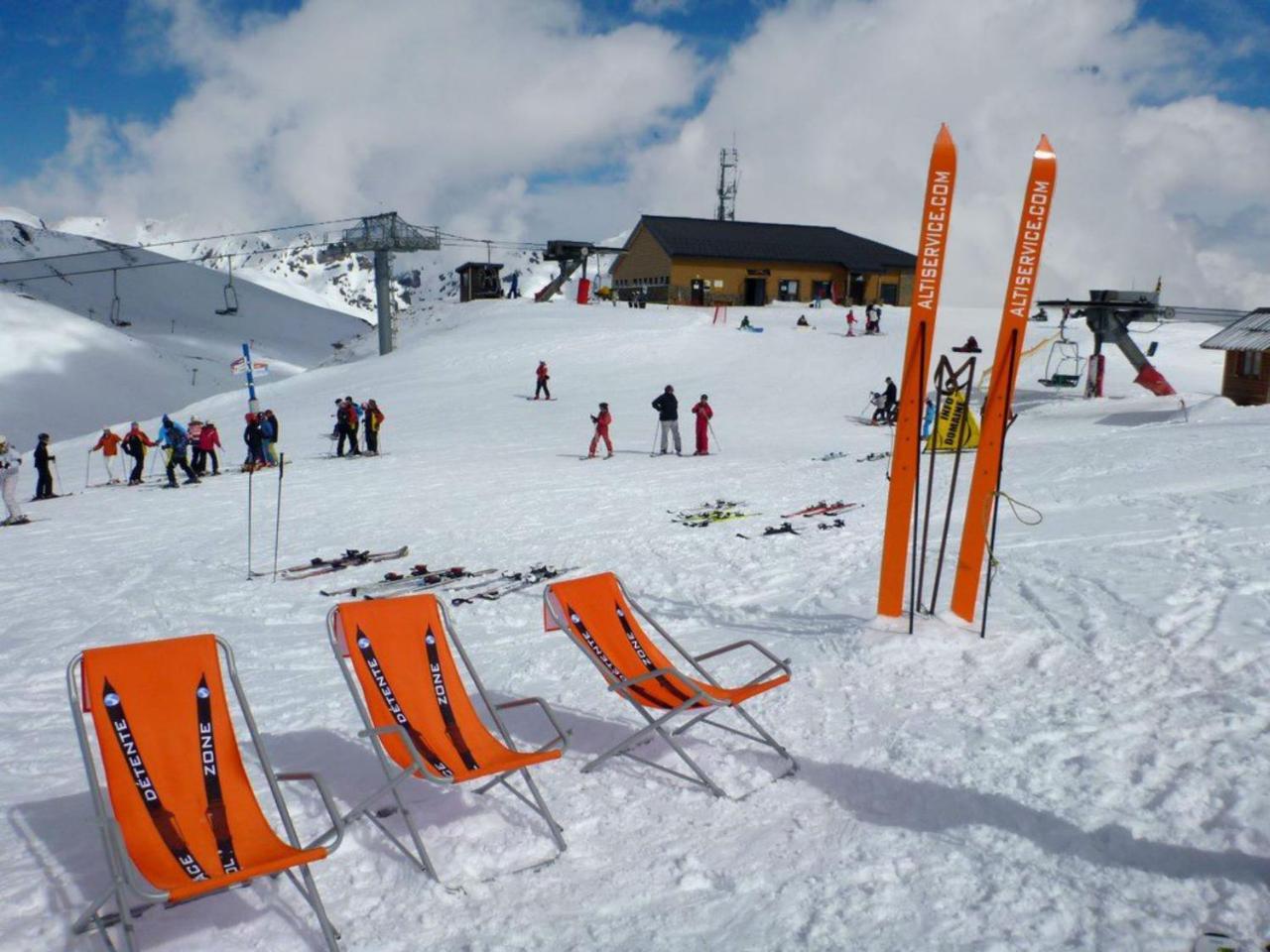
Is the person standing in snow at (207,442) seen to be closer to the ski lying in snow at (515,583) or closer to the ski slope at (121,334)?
the ski lying in snow at (515,583)

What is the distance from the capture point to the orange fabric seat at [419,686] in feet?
13.6

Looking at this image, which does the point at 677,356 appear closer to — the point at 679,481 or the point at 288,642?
the point at 679,481

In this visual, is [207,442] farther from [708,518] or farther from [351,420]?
[708,518]

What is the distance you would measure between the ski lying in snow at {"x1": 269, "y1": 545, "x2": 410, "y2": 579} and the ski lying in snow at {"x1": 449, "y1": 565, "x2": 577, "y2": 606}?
192 cm

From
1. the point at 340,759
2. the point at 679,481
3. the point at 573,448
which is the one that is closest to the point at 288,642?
the point at 340,759

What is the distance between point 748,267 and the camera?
5203 cm

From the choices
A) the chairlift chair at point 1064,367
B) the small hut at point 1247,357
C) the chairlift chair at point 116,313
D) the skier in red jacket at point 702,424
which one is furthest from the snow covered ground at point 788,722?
the chairlift chair at point 116,313

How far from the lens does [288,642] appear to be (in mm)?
7359

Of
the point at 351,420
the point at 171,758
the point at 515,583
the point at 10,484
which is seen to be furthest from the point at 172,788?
the point at 351,420

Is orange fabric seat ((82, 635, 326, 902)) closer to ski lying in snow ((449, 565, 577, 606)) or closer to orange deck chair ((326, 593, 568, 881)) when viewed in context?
orange deck chair ((326, 593, 568, 881))

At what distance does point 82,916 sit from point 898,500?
535 cm

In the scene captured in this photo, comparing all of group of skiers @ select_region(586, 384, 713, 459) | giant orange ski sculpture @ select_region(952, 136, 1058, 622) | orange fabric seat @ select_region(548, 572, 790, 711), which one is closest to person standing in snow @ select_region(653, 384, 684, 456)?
group of skiers @ select_region(586, 384, 713, 459)

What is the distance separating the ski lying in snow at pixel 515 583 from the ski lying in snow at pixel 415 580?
497 millimetres

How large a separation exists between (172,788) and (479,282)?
157 ft
